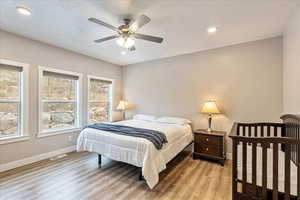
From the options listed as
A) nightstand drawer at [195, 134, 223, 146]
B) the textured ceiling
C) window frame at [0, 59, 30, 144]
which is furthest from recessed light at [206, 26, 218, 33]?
window frame at [0, 59, 30, 144]

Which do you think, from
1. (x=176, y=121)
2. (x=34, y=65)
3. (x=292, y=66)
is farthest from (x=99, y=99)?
(x=292, y=66)

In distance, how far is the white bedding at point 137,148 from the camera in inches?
86.6

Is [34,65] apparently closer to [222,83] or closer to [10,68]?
[10,68]

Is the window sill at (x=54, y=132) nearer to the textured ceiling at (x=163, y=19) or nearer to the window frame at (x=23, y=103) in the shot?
the window frame at (x=23, y=103)

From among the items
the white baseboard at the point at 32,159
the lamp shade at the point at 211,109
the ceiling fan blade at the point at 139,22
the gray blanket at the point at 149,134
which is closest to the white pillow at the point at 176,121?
the lamp shade at the point at 211,109

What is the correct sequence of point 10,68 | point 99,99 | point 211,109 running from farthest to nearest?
point 99,99, point 211,109, point 10,68

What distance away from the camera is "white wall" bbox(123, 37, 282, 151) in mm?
3129

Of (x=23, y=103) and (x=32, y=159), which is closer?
(x=23, y=103)

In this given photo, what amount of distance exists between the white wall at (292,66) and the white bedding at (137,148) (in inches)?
77.0

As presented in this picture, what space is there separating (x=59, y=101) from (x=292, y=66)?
4.83 m

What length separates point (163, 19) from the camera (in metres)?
2.39

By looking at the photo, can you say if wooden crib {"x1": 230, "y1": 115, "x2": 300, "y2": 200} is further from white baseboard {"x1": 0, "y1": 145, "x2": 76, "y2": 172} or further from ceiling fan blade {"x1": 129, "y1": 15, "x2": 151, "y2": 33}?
white baseboard {"x1": 0, "y1": 145, "x2": 76, "y2": 172}

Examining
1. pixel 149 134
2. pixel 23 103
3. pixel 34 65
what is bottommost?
pixel 149 134

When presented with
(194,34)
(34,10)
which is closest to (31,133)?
(34,10)
